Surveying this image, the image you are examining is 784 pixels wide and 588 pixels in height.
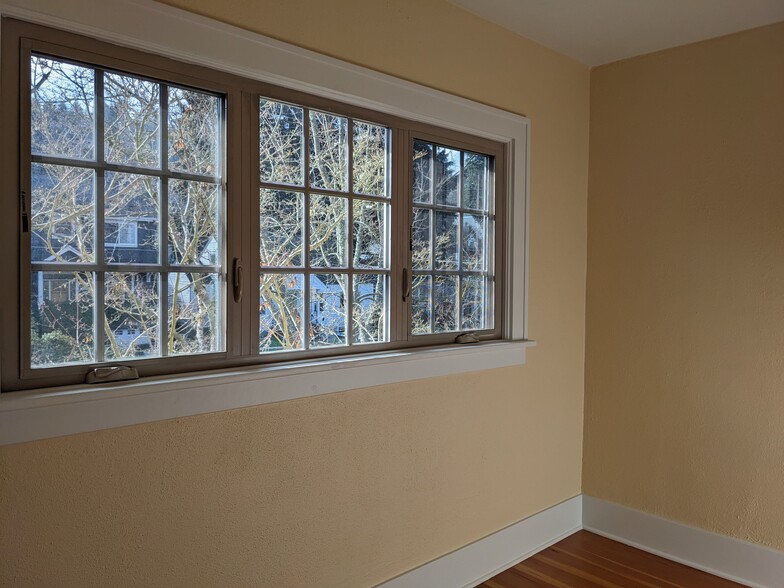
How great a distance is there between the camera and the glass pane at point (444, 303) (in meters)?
2.71

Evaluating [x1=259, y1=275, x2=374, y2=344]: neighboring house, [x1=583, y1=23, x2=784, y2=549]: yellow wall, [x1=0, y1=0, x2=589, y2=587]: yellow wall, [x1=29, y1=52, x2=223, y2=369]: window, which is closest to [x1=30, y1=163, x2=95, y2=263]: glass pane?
[x1=29, y1=52, x2=223, y2=369]: window

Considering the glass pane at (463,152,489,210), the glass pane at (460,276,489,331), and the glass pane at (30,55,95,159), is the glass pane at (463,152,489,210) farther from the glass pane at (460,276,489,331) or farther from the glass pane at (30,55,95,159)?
the glass pane at (30,55,95,159)

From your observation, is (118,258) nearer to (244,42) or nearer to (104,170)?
(104,170)

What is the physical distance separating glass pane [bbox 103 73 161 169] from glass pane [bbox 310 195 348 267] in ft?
1.98

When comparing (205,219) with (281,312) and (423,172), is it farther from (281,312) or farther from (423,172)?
(423,172)

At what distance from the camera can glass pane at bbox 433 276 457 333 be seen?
2.71 m

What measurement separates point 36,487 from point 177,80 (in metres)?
1.21

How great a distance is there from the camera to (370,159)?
2410 mm

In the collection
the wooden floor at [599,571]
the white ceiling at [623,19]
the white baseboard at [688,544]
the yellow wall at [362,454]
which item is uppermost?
the white ceiling at [623,19]

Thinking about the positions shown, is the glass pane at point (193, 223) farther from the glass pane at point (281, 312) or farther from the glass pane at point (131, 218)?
the glass pane at point (281, 312)

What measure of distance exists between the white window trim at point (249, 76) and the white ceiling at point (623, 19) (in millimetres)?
420

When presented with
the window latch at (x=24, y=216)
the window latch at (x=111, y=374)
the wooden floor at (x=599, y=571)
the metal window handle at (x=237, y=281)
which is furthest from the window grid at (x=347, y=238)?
the wooden floor at (x=599, y=571)

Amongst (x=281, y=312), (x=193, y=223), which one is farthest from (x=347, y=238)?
(x=193, y=223)

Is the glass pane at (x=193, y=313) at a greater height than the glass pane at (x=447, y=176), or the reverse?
the glass pane at (x=447, y=176)
